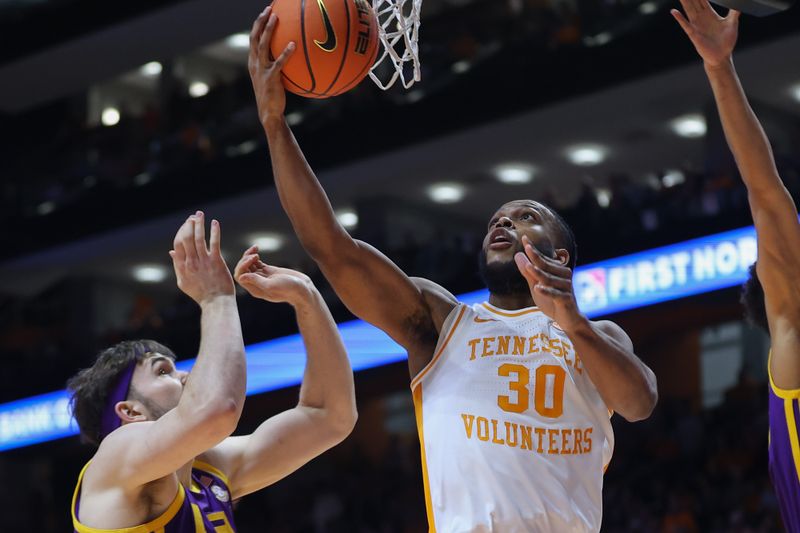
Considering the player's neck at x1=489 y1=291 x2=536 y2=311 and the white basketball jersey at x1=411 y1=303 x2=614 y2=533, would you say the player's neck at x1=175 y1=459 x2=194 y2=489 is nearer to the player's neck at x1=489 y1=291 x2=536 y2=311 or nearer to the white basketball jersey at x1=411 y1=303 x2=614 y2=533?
the white basketball jersey at x1=411 y1=303 x2=614 y2=533

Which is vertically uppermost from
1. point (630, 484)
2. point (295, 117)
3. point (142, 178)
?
point (295, 117)

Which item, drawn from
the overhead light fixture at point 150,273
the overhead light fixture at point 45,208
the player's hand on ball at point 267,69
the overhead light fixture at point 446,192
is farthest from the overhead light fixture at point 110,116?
the player's hand on ball at point 267,69

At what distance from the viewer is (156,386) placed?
3639 mm

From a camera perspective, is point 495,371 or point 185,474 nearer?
point 495,371

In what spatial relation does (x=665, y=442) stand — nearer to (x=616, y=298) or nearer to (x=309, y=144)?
(x=616, y=298)

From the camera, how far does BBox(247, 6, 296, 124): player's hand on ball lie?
331 centimetres

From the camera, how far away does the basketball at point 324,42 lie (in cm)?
336

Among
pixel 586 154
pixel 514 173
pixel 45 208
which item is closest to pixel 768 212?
pixel 586 154

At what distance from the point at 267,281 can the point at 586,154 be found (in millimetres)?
12759

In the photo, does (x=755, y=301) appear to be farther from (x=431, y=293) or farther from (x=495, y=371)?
(x=431, y=293)

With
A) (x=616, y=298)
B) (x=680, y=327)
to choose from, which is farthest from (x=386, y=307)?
(x=680, y=327)

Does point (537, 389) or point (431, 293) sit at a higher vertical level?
point (431, 293)

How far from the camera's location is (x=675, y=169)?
16.1 meters

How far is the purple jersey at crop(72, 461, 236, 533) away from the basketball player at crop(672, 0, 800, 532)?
1.57 m
